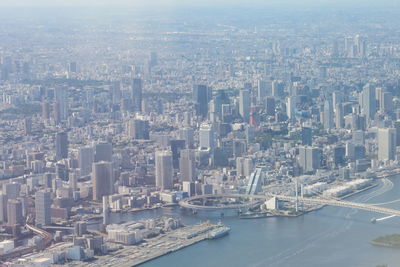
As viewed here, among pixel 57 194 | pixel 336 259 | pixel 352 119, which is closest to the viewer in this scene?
pixel 336 259

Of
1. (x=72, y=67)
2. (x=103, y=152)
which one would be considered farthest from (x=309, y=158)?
(x=72, y=67)

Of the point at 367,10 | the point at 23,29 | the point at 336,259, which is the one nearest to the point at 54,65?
the point at 23,29

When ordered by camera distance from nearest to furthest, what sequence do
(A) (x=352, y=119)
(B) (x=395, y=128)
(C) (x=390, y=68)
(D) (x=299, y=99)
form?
(B) (x=395, y=128) → (A) (x=352, y=119) → (D) (x=299, y=99) → (C) (x=390, y=68)

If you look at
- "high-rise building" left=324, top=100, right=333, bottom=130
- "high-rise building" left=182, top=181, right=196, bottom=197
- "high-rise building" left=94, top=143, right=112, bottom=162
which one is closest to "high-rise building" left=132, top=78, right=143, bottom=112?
"high-rise building" left=324, top=100, right=333, bottom=130

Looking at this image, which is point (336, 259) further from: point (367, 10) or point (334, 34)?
point (367, 10)

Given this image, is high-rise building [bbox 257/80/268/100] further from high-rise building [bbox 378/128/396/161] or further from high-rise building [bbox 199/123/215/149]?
high-rise building [bbox 378/128/396/161]

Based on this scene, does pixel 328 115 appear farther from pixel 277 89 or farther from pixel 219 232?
pixel 219 232
